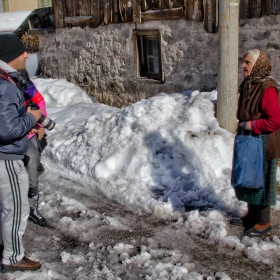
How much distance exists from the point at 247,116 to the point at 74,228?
80.1 inches

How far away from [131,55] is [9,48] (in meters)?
6.03

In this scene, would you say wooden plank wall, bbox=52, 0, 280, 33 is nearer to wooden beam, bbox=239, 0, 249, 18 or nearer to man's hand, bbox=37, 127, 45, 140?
wooden beam, bbox=239, 0, 249, 18

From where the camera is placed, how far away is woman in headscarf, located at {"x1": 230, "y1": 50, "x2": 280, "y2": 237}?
3703 mm

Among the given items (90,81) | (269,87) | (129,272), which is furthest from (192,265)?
(90,81)

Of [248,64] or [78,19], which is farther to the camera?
[78,19]

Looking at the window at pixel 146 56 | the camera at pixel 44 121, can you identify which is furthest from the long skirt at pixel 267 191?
the window at pixel 146 56

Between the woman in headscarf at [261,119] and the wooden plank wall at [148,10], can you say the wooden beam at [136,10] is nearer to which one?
the wooden plank wall at [148,10]

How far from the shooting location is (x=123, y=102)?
9.63 meters

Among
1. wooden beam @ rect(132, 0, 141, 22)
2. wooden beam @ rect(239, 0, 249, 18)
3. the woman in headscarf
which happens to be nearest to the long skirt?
the woman in headscarf

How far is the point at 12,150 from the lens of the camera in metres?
3.32

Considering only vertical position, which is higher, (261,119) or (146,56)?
(146,56)

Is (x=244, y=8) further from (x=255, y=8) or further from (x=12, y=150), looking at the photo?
(x=12, y=150)

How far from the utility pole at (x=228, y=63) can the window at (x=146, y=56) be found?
3.37 m

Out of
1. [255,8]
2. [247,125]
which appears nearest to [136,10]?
[255,8]
